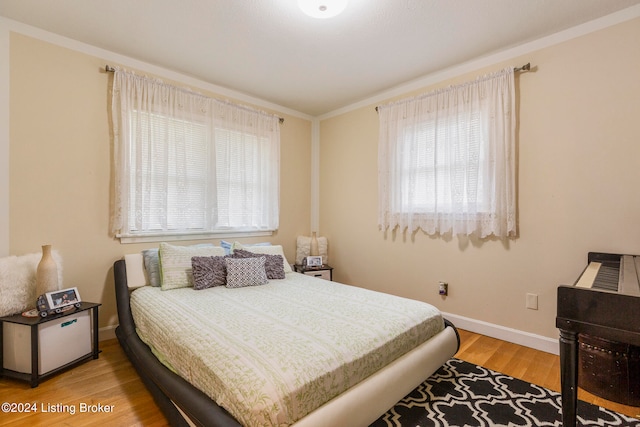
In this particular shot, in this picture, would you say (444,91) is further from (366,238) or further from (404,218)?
(366,238)

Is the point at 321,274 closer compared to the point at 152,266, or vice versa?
the point at 152,266

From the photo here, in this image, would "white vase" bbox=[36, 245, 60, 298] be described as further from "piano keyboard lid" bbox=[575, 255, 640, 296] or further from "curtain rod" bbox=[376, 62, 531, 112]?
"curtain rod" bbox=[376, 62, 531, 112]

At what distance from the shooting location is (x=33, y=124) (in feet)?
7.98

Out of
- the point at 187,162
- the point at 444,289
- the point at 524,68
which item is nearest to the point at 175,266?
the point at 187,162

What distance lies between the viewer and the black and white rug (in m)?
1.67

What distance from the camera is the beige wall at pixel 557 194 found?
7.30 ft

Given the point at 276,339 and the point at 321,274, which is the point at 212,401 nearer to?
the point at 276,339

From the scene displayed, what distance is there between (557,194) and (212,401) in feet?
9.48

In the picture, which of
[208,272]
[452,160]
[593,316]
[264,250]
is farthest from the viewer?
[264,250]

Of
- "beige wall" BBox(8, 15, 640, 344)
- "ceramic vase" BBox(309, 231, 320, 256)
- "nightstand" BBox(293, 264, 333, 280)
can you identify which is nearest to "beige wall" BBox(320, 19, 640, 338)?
"beige wall" BBox(8, 15, 640, 344)

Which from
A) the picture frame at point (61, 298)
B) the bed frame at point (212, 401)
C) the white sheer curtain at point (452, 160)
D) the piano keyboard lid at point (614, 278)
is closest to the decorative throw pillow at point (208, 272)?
the bed frame at point (212, 401)

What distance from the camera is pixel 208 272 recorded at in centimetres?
269

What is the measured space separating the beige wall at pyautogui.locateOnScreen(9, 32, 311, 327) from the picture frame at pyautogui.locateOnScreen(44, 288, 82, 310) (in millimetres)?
372

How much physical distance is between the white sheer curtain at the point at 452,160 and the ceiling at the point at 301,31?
0.37 meters
